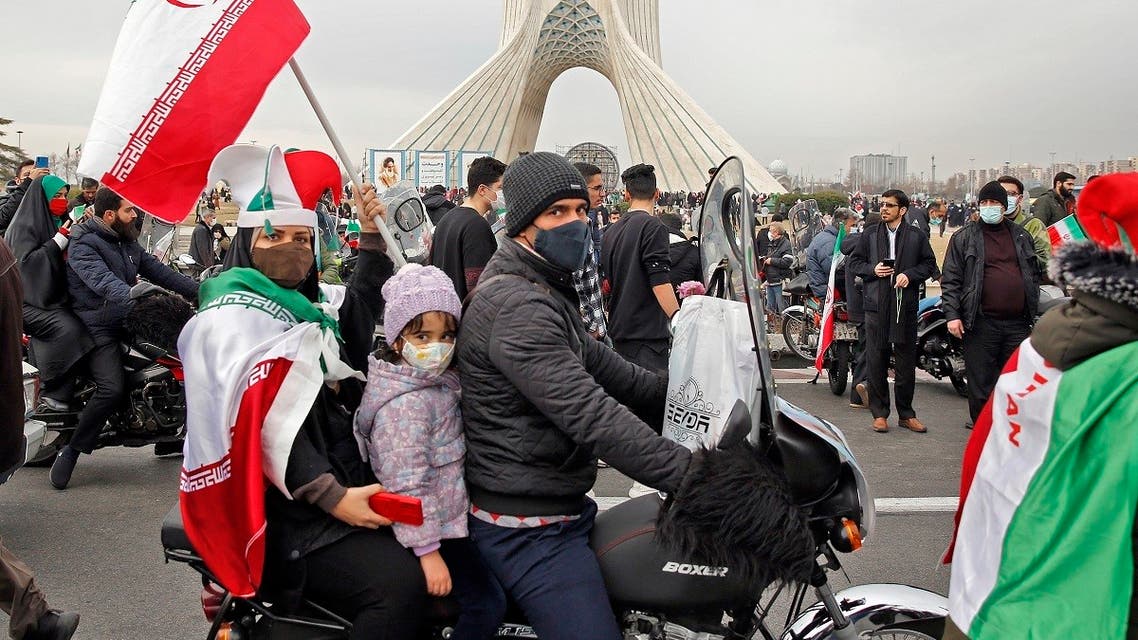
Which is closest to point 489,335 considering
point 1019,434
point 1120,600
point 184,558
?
point 184,558

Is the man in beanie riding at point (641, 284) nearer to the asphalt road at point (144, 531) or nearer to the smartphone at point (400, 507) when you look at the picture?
the asphalt road at point (144, 531)

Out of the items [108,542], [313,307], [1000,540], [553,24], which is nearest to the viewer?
[1000,540]

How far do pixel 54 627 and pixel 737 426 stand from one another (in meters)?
2.65

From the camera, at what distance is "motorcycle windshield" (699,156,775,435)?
211 cm

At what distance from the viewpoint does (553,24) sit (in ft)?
191

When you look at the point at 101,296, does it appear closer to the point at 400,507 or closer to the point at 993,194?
the point at 400,507

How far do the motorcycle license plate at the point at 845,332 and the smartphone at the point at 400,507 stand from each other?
6.60 metres

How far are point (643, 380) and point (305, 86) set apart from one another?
1512mm

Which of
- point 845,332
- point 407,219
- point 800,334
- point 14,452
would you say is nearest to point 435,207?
point 407,219

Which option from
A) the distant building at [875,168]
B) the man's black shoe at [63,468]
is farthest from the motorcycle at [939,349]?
the distant building at [875,168]

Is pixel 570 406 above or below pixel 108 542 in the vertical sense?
above

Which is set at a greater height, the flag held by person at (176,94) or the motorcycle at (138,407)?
the flag held by person at (176,94)

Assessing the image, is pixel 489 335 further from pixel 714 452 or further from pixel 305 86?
pixel 305 86

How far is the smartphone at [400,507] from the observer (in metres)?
2.26
